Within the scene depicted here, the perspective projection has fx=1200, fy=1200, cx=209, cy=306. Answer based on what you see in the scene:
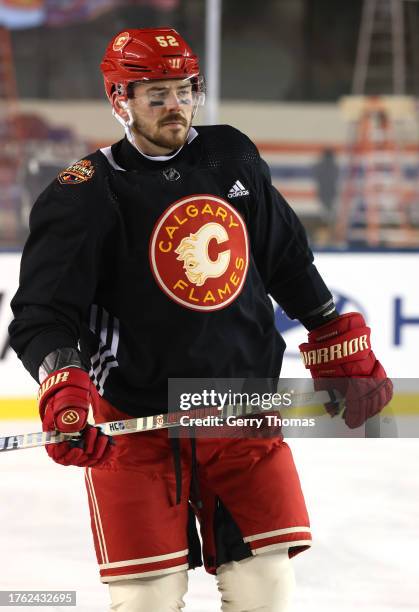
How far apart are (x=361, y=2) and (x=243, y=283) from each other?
5703 millimetres

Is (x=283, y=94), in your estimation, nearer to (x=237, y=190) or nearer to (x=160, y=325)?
(x=237, y=190)

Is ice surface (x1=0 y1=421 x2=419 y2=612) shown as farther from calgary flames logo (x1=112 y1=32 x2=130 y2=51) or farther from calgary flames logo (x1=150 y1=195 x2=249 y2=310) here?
calgary flames logo (x1=112 y1=32 x2=130 y2=51)

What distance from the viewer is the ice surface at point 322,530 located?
239cm

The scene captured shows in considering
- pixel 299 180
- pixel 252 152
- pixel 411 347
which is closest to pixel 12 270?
pixel 411 347

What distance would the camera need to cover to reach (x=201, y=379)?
1725 mm

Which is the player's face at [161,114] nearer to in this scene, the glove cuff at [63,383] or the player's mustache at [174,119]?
the player's mustache at [174,119]

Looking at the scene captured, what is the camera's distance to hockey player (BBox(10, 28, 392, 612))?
1.69 meters

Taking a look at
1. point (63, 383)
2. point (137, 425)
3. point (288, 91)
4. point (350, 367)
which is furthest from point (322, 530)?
point (288, 91)

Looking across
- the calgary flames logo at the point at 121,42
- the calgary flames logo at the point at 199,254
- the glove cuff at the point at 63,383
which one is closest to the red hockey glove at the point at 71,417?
the glove cuff at the point at 63,383

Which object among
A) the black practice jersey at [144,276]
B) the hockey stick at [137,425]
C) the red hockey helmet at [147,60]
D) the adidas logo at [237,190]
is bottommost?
the hockey stick at [137,425]

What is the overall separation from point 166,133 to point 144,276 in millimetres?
213

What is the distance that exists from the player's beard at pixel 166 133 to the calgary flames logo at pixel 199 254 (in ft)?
0.28

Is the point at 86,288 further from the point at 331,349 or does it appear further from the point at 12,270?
the point at 12,270

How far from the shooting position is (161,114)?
1744mm
